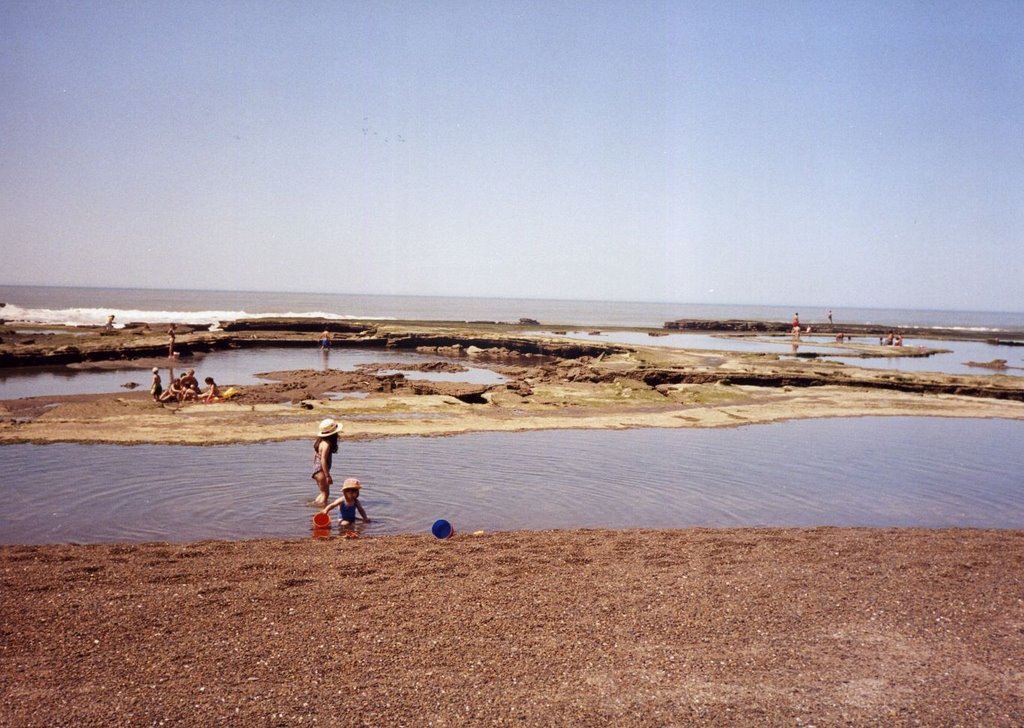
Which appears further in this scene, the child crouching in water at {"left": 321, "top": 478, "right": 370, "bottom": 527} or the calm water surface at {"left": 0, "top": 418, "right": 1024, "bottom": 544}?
the calm water surface at {"left": 0, "top": 418, "right": 1024, "bottom": 544}

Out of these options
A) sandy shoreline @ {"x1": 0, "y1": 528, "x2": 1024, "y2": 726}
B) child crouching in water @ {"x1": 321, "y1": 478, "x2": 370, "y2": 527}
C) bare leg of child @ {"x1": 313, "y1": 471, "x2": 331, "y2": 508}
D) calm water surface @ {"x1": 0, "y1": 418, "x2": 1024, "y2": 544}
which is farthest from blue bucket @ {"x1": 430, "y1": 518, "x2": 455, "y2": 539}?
bare leg of child @ {"x1": 313, "y1": 471, "x2": 331, "y2": 508}

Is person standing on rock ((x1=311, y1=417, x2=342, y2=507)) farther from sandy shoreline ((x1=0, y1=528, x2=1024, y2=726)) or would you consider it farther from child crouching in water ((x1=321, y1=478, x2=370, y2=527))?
sandy shoreline ((x1=0, y1=528, x2=1024, y2=726))

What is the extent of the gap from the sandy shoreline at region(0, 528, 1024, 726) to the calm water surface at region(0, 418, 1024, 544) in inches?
72.0

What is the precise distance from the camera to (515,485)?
1459 cm

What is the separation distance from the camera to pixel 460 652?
6.85m

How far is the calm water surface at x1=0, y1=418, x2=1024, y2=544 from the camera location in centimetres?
1191

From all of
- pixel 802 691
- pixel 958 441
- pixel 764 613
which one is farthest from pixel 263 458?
pixel 958 441

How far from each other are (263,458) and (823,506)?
12049 mm

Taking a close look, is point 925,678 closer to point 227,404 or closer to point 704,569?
point 704,569

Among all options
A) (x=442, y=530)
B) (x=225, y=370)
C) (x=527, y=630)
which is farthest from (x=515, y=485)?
(x=225, y=370)

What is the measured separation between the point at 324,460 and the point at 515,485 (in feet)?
13.4

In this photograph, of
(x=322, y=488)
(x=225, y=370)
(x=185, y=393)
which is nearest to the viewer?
(x=322, y=488)

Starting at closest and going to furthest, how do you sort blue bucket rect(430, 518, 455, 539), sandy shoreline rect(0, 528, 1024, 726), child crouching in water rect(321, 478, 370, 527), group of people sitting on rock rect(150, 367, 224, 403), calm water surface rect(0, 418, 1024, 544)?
sandy shoreline rect(0, 528, 1024, 726) < blue bucket rect(430, 518, 455, 539) < child crouching in water rect(321, 478, 370, 527) < calm water surface rect(0, 418, 1024, 544) < group of people sitting on rock rect(150, 367, 224, 403)

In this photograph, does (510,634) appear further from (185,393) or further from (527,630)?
(185,393)
